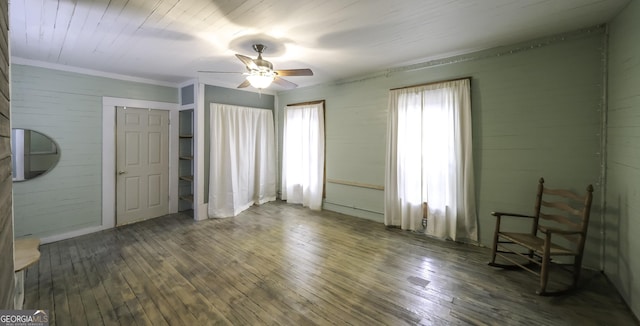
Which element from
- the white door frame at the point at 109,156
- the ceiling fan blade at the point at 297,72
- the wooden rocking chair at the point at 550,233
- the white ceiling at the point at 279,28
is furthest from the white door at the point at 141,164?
the wooden rocking chair at the point at 550,233

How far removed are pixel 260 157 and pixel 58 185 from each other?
309cm

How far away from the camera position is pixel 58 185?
3756 mm

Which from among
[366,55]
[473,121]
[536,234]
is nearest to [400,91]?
[366,55]

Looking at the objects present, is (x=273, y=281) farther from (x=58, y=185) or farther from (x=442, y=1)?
(x=58, y=185)

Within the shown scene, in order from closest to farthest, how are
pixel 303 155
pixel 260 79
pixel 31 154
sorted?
pixel 260 79
pixel 31 154
pixel 303 155

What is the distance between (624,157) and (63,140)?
21.4 ft

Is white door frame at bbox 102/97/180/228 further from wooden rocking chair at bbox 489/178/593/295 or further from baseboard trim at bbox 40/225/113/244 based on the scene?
wooden rocking chair at bbox 489/178/593/295

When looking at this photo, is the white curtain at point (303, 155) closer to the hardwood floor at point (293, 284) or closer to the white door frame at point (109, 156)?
the hardwood floor at point (293, 284)

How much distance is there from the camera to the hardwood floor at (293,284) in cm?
208

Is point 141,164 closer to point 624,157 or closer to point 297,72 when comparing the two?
point 297,72

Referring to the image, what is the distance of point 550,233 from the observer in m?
2.29

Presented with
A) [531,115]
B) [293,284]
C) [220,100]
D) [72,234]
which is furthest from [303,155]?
[72,234]

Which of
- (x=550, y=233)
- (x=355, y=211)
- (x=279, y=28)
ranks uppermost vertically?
(x=279, y=28)

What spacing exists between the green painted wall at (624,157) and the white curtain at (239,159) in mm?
4959
